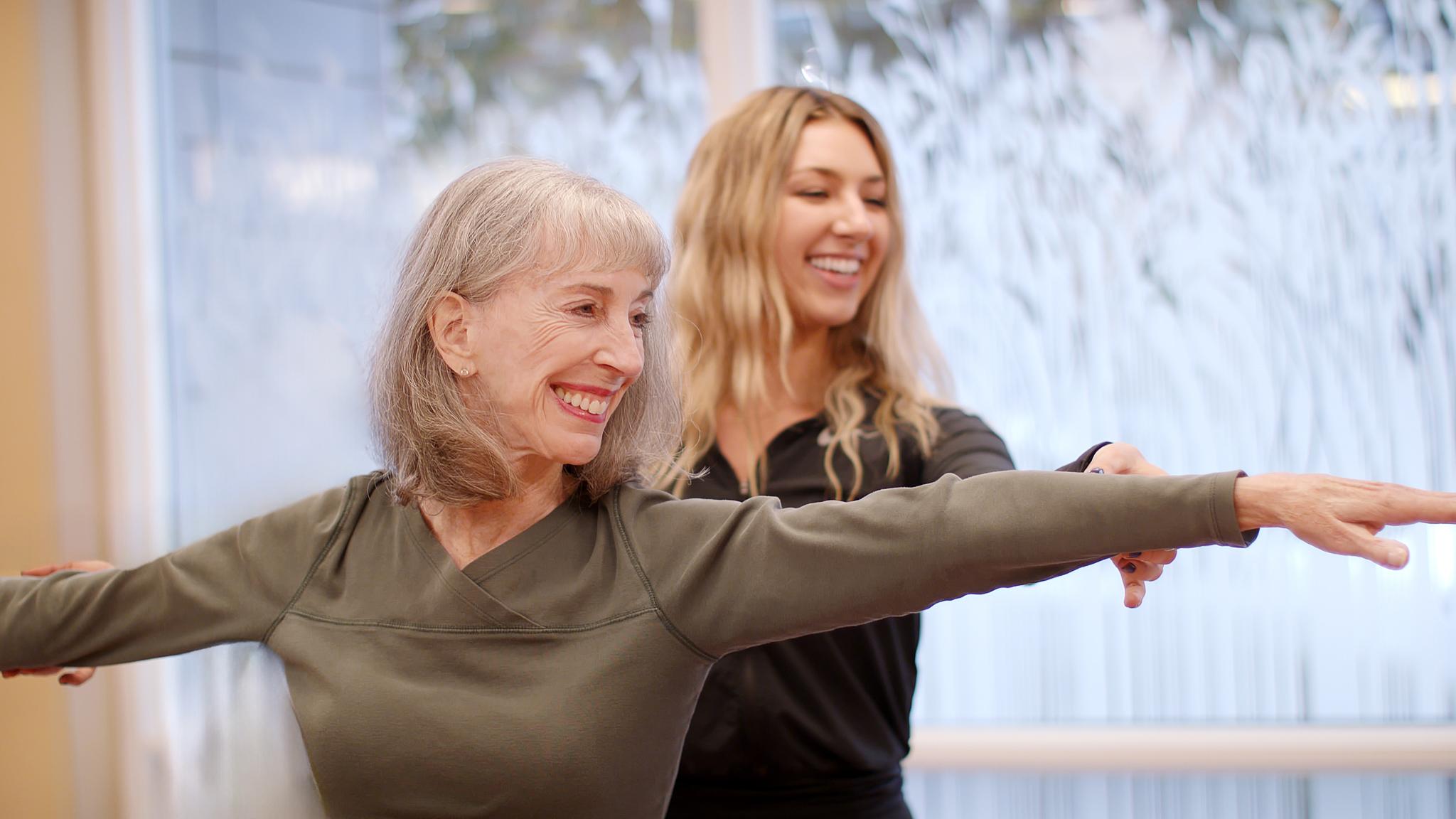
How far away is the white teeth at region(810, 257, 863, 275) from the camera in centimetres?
169

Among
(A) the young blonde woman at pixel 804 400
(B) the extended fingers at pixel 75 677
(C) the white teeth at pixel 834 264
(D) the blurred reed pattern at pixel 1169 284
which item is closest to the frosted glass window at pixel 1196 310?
(D) the blurred reed pattern at pixel 1169 284

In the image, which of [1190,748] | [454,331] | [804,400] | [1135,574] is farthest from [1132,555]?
[1190,748]

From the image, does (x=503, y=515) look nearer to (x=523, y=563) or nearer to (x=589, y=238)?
(x=523, y=563)

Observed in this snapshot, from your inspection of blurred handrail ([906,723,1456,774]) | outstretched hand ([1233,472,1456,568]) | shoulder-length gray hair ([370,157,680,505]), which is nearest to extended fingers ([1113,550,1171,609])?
outstretched hand ([1233,472,1456,568])

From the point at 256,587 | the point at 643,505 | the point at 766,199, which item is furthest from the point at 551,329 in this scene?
the point at 766,199

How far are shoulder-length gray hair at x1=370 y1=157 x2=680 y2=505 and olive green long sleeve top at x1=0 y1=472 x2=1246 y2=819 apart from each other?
6 cm

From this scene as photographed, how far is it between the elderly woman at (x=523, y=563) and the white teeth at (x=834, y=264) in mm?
521

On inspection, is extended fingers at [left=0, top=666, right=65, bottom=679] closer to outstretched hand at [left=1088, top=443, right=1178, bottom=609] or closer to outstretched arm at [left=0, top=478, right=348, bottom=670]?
outstretched arm at [left=0, top=478, right=348, bottom=670]

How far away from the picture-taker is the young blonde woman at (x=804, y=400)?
1.51 metres

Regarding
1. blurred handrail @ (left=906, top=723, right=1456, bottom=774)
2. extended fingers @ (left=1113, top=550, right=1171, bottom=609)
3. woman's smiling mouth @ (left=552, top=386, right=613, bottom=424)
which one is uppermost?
woman's smiling mouth @ (left=552, top=386, right=613, bottom=424)

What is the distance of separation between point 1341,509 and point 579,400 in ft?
2.15

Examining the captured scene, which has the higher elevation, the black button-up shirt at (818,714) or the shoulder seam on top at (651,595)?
the shoulder seam on top at (651,595)

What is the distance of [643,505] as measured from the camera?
1177mm

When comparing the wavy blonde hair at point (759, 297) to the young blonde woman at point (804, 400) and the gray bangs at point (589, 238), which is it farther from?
the gray bangs at point (589, 238)
